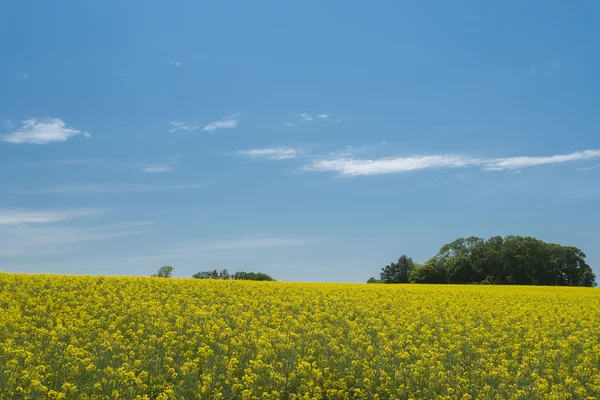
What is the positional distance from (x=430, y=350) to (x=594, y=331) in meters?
10.0

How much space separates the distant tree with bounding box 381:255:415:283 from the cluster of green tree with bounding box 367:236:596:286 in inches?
376

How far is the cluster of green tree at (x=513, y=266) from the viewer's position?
10181 cm

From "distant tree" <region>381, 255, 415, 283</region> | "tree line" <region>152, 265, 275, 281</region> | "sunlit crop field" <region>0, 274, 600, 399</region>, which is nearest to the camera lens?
"sunlit crop field" <region>0, 274, 600, 399</region>

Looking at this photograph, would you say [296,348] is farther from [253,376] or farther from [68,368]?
[68,368]

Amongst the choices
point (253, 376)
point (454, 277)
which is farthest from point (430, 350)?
point (454, 277)

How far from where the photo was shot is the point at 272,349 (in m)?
15.8

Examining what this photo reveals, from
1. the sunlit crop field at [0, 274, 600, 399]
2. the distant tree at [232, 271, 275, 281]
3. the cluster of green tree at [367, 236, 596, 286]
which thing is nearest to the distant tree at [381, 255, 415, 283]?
the cluster of green tree at [367, 236, 596, 286]

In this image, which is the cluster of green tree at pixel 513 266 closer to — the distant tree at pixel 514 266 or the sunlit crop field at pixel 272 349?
the distant tree at pixel 514 266

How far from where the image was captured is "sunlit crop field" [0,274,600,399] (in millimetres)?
13688

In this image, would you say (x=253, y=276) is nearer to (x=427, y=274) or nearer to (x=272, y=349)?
(x=427, y=274)

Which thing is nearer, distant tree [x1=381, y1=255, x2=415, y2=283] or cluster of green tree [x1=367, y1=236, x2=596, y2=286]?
cluster of green tree [x1=367, y1=236, x2=596, y2=286]

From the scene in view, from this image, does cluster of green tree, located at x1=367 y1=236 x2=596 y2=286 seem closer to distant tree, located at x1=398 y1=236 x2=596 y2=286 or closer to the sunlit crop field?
distant tree, located at x1=398 y1=236 x2=596 y2=286

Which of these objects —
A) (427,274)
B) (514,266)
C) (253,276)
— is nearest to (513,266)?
(514,266)

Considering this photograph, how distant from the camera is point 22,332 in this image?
18094mm
